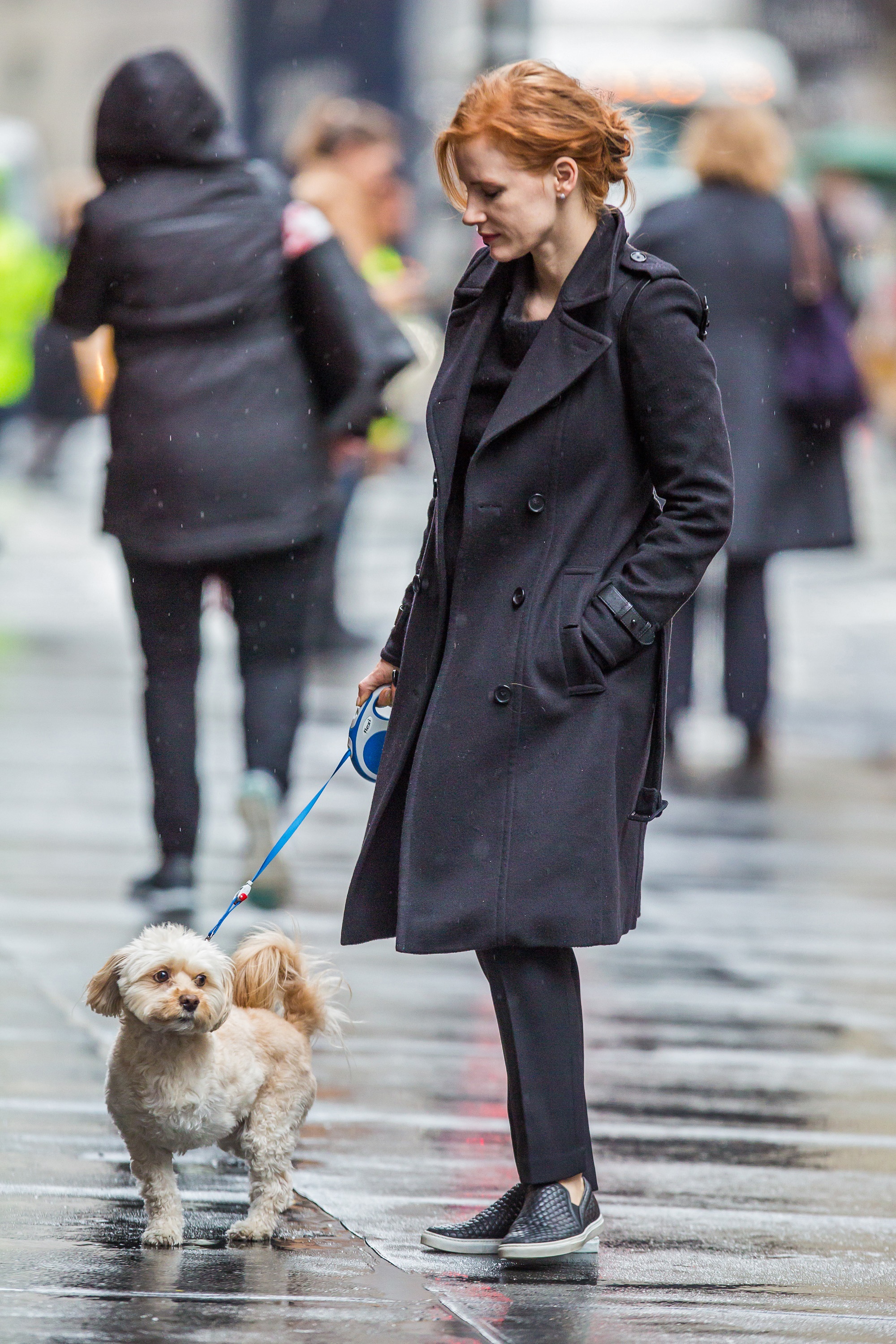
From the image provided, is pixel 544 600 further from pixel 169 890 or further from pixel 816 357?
pixel 816 357

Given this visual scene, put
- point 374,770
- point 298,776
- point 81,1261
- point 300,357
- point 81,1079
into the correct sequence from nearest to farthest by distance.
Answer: point 81,1261 < point 374,770 < point 81,1079 < point 300,357 < point 298,776

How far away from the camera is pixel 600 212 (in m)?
3.91

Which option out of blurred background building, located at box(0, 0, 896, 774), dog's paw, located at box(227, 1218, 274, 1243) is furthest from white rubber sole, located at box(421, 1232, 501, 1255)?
blurred background building, located at box(0, 0, 896, 774)

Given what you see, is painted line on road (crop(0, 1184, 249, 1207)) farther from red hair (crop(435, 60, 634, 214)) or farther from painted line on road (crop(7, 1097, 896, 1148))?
red hair (crop(435, 60, 634, 214))

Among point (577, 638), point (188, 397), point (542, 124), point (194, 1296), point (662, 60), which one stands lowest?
point (662, 60)

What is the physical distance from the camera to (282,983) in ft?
13.8

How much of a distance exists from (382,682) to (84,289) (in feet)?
8.42

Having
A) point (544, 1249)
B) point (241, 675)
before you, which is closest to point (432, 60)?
point (241, 675)

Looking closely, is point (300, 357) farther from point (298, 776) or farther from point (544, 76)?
point (544, 76)

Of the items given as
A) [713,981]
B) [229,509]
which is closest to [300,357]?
[229,509]

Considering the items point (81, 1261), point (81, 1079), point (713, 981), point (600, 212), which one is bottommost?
point (713, 981)

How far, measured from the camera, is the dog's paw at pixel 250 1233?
12.8 feet

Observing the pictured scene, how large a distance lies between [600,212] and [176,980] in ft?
4.78

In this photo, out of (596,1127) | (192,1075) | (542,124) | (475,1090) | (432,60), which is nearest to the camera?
(542,124)
